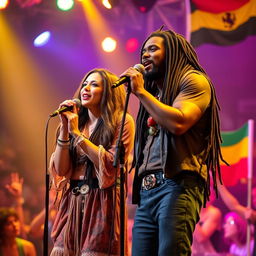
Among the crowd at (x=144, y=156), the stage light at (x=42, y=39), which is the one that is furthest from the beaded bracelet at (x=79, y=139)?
the stage light at (x=42, y=39)

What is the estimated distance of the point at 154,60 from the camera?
2.48 meters

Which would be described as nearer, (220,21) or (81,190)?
(81,190)

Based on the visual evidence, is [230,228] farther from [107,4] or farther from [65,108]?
[65,108]

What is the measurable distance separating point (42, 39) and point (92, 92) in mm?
3890

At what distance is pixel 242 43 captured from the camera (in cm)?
738

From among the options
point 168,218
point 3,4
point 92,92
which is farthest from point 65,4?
point 168,218

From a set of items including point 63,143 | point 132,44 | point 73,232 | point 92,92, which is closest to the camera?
point 73,232

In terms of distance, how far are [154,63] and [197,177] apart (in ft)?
1.90

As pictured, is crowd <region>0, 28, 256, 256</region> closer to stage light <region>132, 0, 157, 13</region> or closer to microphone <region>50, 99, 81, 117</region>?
microphone <region>50, 99, 81, 117</region>

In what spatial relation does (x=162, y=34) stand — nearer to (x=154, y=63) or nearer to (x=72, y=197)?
(x=154, y=63)

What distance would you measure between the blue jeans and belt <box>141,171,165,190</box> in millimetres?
17

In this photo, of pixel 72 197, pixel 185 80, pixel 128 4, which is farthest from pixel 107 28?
pixel 185 80

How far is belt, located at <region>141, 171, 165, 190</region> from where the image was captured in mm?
2320

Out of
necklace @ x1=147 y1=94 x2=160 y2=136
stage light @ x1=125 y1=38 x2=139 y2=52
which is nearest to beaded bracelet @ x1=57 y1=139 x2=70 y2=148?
necklace @ x1=147 y1=94 x2=160 y2=136
